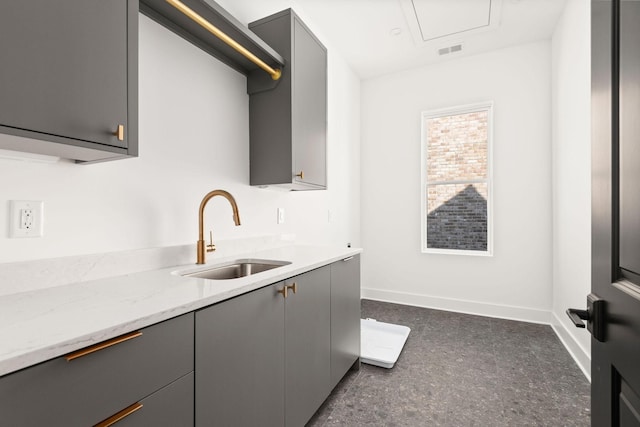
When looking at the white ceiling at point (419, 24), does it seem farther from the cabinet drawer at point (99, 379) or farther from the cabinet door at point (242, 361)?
the cabinet drawer at point (99, 379)

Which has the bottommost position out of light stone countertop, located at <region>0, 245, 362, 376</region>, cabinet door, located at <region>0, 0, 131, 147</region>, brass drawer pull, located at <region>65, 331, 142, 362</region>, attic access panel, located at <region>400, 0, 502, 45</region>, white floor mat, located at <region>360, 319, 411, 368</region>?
white floor mat, located at <region>360, 319, 411, 368</region>

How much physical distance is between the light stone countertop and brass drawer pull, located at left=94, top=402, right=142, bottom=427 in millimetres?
198

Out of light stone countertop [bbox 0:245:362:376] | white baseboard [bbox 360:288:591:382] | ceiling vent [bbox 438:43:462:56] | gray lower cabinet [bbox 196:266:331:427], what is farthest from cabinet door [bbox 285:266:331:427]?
ceiling vent [bbox 438:43:462:56]

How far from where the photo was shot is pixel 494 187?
343cm

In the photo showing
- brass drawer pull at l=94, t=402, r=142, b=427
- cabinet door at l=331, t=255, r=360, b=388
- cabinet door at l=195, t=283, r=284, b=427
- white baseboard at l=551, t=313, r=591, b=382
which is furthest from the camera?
white baseboard at l=551, t=313, r=591, b=382

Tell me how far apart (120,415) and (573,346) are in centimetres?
306

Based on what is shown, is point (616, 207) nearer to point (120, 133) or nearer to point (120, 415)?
point (120, 415)

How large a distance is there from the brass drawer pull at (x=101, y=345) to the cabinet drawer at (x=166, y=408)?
0.59 feet

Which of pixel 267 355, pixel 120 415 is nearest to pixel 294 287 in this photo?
pixel 267 355

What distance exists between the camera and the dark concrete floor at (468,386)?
1.71 meters

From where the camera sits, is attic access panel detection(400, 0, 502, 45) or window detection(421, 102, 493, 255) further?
window detection(421, 102, 493, 255)

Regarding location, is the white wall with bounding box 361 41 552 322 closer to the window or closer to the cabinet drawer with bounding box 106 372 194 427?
the window

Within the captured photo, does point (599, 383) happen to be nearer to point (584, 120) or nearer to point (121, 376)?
point (121, 376)

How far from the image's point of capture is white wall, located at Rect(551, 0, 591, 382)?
2.21m
